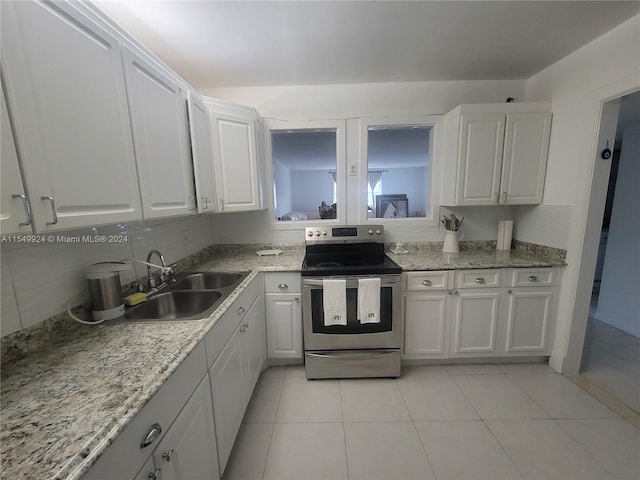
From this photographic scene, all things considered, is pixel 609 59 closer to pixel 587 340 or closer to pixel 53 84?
pixel 587 340

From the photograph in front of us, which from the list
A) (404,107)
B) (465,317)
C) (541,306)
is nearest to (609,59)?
(404,107)

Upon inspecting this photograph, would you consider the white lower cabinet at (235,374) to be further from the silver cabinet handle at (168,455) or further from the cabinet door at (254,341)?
the silver cabinet handle at (168,455)

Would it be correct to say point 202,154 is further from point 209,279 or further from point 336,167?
point 336,167

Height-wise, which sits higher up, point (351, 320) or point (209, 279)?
point (209, 279)

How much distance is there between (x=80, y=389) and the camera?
714mm

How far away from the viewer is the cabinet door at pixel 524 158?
2.03 meters

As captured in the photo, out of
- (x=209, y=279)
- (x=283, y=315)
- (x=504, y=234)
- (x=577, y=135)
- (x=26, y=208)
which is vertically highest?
(x=577, y=135)

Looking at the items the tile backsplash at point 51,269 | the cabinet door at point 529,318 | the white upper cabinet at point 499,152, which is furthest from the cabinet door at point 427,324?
the tile backsplash at point 51,269

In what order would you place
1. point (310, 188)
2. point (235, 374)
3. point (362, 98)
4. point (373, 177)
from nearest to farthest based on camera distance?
point (235, 374)
point (362, 98)
point (373, 177)
point (310, 188)

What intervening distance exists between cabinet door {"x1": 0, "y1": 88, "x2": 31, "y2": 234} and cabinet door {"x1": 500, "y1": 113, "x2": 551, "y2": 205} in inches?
110

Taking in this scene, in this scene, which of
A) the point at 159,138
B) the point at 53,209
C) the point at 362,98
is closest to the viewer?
the point at 53,209

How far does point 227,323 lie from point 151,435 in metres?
0.61

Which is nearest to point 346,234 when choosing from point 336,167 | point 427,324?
point 336,167

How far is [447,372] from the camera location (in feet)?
6.77
